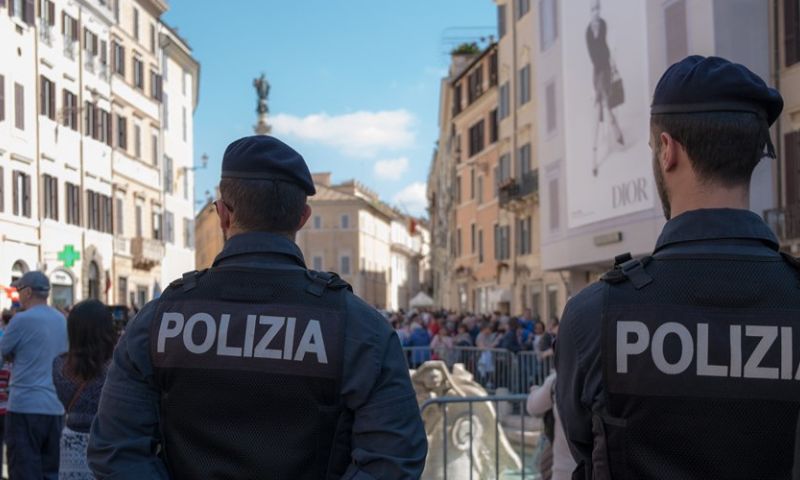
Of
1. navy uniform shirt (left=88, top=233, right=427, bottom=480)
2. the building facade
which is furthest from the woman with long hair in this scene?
the building facade

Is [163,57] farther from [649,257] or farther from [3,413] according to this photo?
[649,257]

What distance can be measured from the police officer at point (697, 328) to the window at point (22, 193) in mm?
33765

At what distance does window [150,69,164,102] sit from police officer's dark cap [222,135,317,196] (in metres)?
47.8

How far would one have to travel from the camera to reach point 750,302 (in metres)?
2.57

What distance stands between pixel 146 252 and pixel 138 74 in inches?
287

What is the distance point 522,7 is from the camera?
137 feet

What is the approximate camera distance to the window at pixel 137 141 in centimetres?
4762

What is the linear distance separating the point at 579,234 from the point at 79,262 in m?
19.1

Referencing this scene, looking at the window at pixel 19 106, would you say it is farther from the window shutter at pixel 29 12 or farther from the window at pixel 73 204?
the window at pixel 73 204

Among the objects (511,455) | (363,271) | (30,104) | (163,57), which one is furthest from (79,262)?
(363,271)

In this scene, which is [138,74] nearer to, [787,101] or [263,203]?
[787,101]

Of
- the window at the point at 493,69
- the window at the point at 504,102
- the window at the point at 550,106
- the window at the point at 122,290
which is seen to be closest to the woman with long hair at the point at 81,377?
the window at the point at 550,106

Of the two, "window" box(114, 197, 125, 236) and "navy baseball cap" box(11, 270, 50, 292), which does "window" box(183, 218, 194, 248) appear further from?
"navy baseball cap" box(11, 270, 50, 292)

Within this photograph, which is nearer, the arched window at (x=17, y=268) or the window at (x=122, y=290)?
the arched window at (x=17, y=268)
